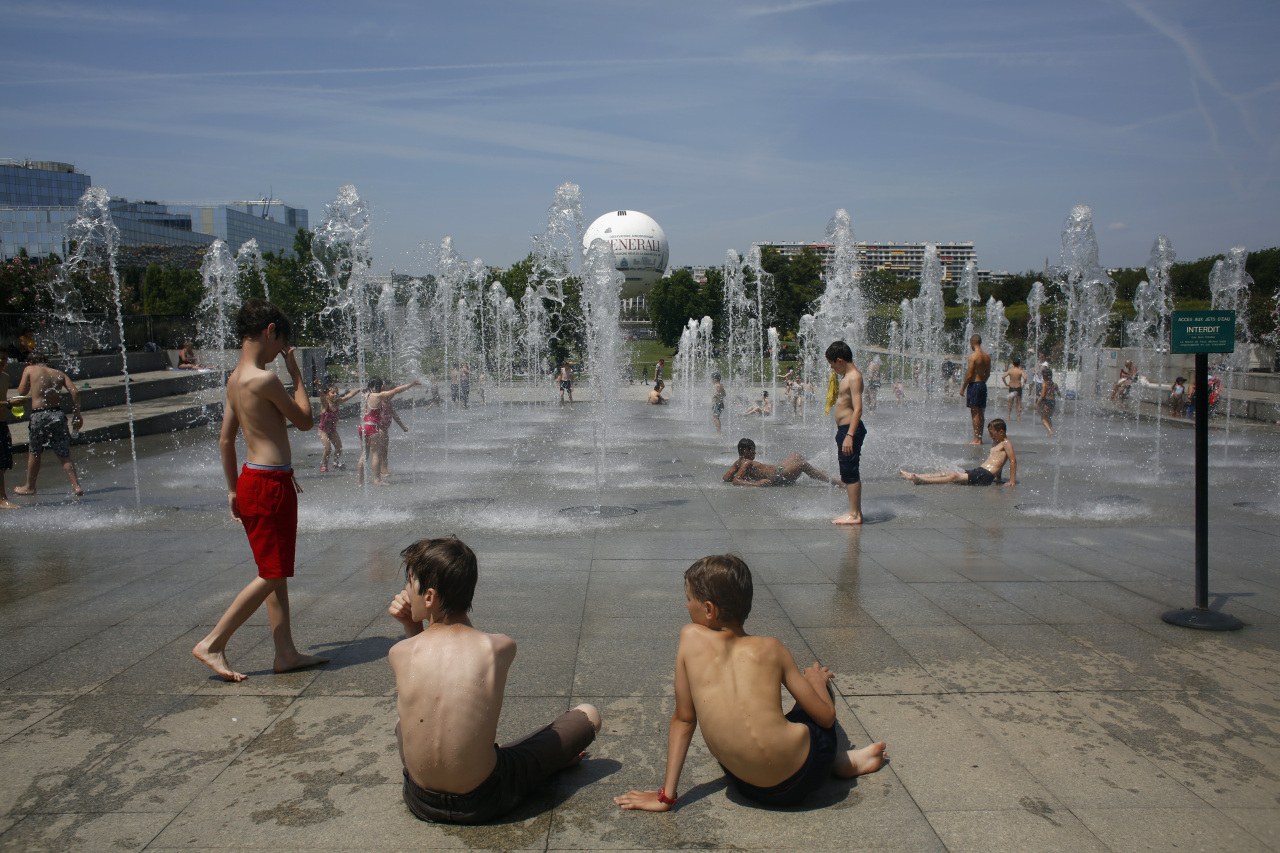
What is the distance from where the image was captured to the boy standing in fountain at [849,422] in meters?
7.09

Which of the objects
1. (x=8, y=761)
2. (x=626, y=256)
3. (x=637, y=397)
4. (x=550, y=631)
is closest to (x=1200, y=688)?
(x=550, y=631)

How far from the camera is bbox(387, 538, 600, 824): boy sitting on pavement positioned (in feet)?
8.27

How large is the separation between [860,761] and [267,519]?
274 cm

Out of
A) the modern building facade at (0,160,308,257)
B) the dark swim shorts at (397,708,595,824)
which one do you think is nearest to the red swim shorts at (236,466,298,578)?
the dark swim shorts at (397,708,595,824)

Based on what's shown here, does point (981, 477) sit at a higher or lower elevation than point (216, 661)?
lower

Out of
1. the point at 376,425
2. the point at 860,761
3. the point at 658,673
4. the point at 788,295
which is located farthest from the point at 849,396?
the point at 788,295

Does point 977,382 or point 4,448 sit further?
point 977,382

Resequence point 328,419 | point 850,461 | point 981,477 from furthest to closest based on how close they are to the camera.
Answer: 1. point 328,419
2. point 981,477
3. point 850,461

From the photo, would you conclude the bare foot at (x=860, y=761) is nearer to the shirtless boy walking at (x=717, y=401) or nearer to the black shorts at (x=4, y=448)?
the black shorts at (x=4, y=448)

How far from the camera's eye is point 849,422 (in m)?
7.16

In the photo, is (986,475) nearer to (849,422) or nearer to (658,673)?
(849,422)

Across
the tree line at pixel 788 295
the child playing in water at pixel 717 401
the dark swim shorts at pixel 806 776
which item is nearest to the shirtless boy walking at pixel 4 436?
the dark swim shorts at pixel 806 776

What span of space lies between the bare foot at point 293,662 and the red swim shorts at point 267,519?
409 mm

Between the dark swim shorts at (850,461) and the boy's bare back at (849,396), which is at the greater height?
the boy's bare back at (849,396)
